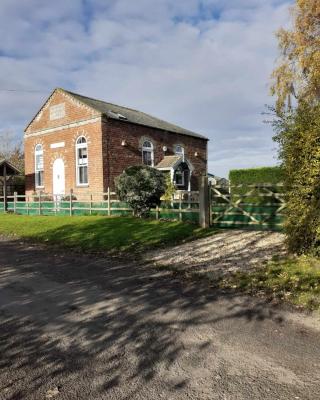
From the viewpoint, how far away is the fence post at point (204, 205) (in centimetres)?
1376

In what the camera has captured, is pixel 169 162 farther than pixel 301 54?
Yes

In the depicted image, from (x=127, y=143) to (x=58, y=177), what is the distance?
18.8 feet

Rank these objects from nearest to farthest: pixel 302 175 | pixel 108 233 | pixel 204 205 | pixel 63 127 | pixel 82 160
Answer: pixel 302 175 < pixel 108 233 < pixel 204 205 < pixel 82 160 < pixel 63 127

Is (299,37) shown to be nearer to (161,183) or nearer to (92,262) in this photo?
(161,183)

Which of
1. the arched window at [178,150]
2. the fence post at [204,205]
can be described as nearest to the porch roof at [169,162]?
the arched window at [178,150]

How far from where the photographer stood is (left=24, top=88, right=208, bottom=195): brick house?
2373cm

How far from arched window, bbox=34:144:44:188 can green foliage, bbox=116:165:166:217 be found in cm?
1349

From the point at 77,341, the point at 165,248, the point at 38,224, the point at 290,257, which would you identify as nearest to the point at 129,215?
the point at 38,224

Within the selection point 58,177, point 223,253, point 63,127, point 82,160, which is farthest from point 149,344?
point 63,127

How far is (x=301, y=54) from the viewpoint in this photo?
19.2m

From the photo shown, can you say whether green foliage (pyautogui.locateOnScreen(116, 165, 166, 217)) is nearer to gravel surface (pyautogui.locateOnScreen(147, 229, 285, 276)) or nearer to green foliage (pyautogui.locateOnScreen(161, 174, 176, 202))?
green foliage (pyautogui.locateOnScreen(161, 174, 176, 202))

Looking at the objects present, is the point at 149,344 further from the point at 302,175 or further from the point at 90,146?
the point at 90,146

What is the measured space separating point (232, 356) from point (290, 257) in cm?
499

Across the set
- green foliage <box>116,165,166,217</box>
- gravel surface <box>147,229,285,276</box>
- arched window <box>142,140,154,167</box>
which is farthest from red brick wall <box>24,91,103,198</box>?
gravel surface <box>147,229,285,276</box>
